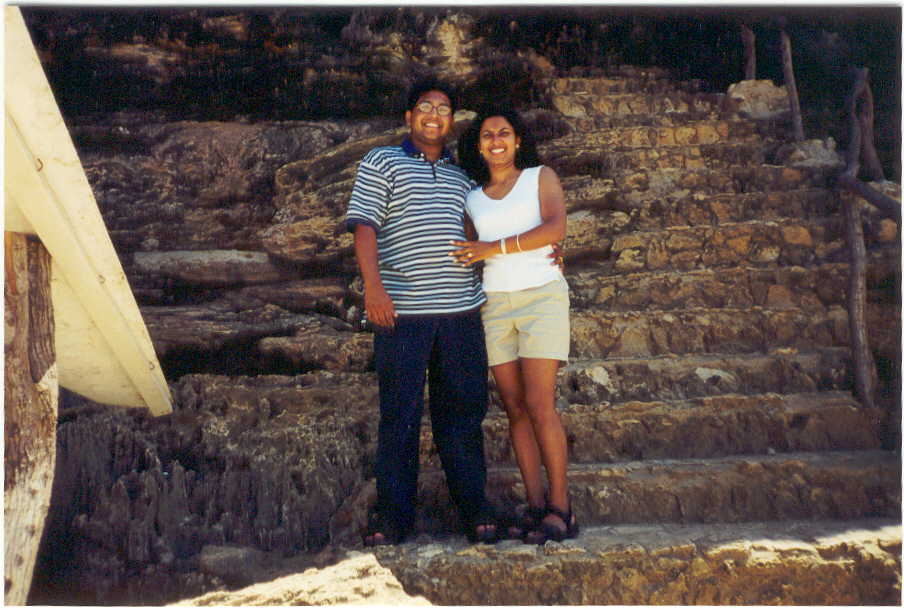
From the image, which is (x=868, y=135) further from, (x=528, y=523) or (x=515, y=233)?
(x=528, y=523)

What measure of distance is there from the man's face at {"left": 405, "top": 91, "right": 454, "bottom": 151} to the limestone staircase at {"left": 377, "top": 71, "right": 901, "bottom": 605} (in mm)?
1337

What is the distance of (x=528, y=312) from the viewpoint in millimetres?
2238

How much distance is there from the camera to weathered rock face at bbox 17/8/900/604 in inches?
96.2

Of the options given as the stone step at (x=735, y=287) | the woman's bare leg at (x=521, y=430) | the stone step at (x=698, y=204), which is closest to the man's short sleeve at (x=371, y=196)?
the woman's bare leg at (x=521, y=430)

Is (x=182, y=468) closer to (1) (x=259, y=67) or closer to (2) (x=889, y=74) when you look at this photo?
(1) (x=259, y=67)

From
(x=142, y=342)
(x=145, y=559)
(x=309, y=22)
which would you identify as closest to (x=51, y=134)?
(x=142, y=342)

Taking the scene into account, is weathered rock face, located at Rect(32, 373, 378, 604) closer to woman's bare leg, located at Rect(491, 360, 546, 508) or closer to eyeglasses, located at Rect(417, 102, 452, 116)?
woman's bare leg, located at Rect(491, 360, 546, 508)

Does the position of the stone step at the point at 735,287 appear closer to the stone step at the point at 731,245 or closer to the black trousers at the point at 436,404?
the stone step at the point at 731,245

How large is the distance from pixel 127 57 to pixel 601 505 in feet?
16.2

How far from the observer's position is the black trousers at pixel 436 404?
7.26 ft

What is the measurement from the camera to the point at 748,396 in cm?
266

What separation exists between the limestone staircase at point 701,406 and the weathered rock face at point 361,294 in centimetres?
1

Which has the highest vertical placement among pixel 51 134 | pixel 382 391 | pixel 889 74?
pixel 889 74

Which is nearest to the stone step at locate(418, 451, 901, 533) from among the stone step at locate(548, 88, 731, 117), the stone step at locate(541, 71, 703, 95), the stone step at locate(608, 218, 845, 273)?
the stone step at locate(608, 218, 845, 273)
